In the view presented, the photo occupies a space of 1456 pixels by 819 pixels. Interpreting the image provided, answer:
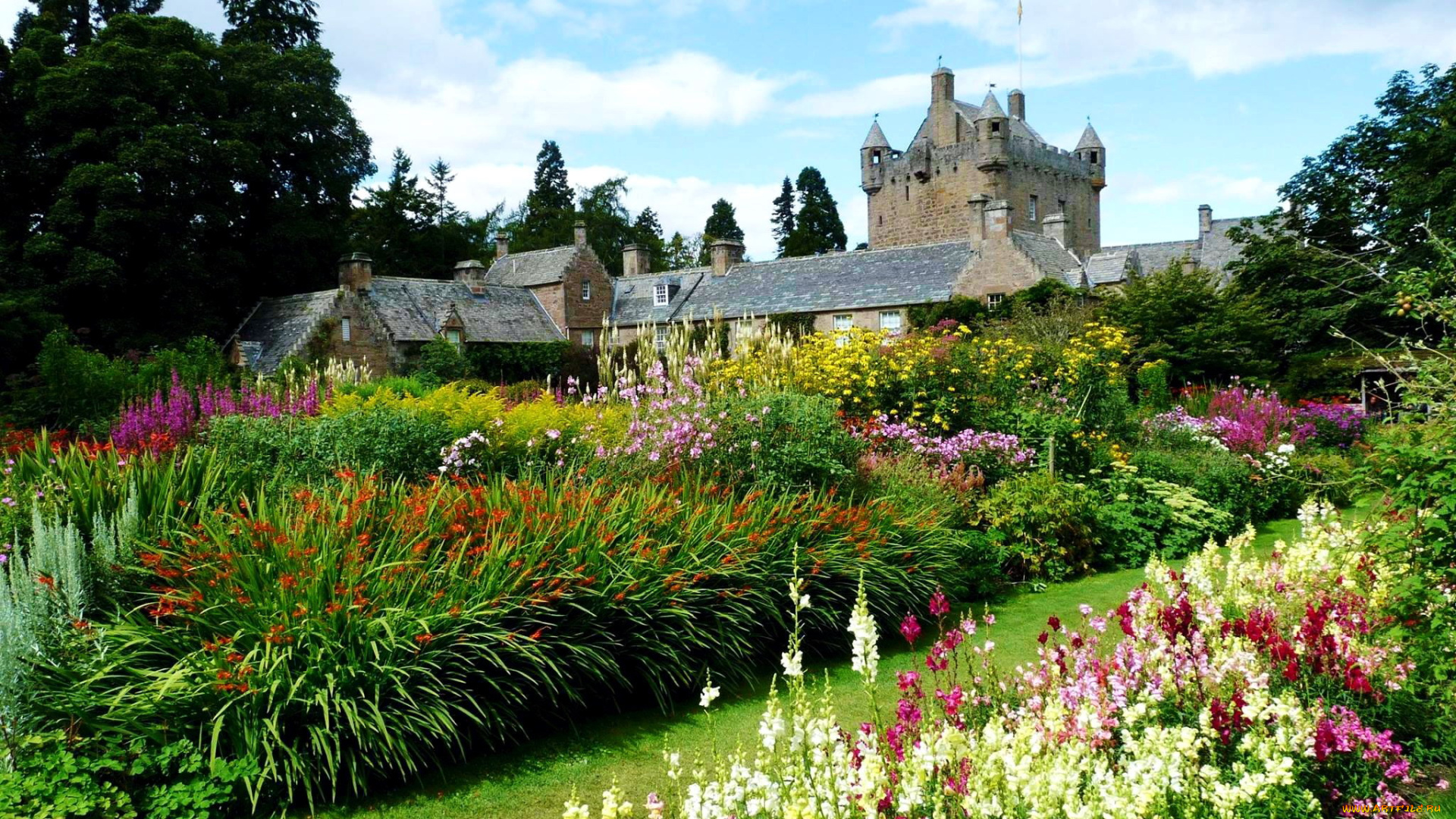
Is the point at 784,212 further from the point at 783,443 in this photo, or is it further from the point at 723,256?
the point at 783,443

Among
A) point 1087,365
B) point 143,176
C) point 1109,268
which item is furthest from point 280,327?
point 1109,268

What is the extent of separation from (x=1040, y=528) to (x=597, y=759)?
543 centimetres

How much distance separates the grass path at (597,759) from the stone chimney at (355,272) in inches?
1190

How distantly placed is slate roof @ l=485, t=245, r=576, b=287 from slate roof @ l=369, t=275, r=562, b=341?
0.95 meters

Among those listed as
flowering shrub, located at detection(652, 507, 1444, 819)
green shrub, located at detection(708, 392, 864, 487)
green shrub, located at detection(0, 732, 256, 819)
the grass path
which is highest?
green shrub, located at detection(708, 392, 864, 487)

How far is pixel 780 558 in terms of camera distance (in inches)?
251

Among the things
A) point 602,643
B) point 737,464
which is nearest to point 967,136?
point 737,464

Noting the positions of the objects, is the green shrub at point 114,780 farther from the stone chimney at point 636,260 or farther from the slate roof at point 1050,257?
the stone chimney at point 636,260

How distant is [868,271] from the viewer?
36281 mm

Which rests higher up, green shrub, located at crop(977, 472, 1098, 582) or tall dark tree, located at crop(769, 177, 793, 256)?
tall dark tree, located at crop(769, 177, 793, 256)

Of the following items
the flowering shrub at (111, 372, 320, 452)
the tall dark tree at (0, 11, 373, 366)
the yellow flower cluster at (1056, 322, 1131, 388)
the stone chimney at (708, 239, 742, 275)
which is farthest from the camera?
the stone chimney at (708, 239, 742, 275)

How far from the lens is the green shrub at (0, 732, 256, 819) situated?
3824mm

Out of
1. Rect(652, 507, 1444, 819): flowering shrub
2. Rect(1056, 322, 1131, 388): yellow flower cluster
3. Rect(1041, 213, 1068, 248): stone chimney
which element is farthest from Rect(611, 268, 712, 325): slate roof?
Rect(652, 507, 1444, 819): flowering shrub

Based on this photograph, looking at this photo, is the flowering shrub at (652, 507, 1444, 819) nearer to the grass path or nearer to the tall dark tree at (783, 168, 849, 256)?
the grass path
